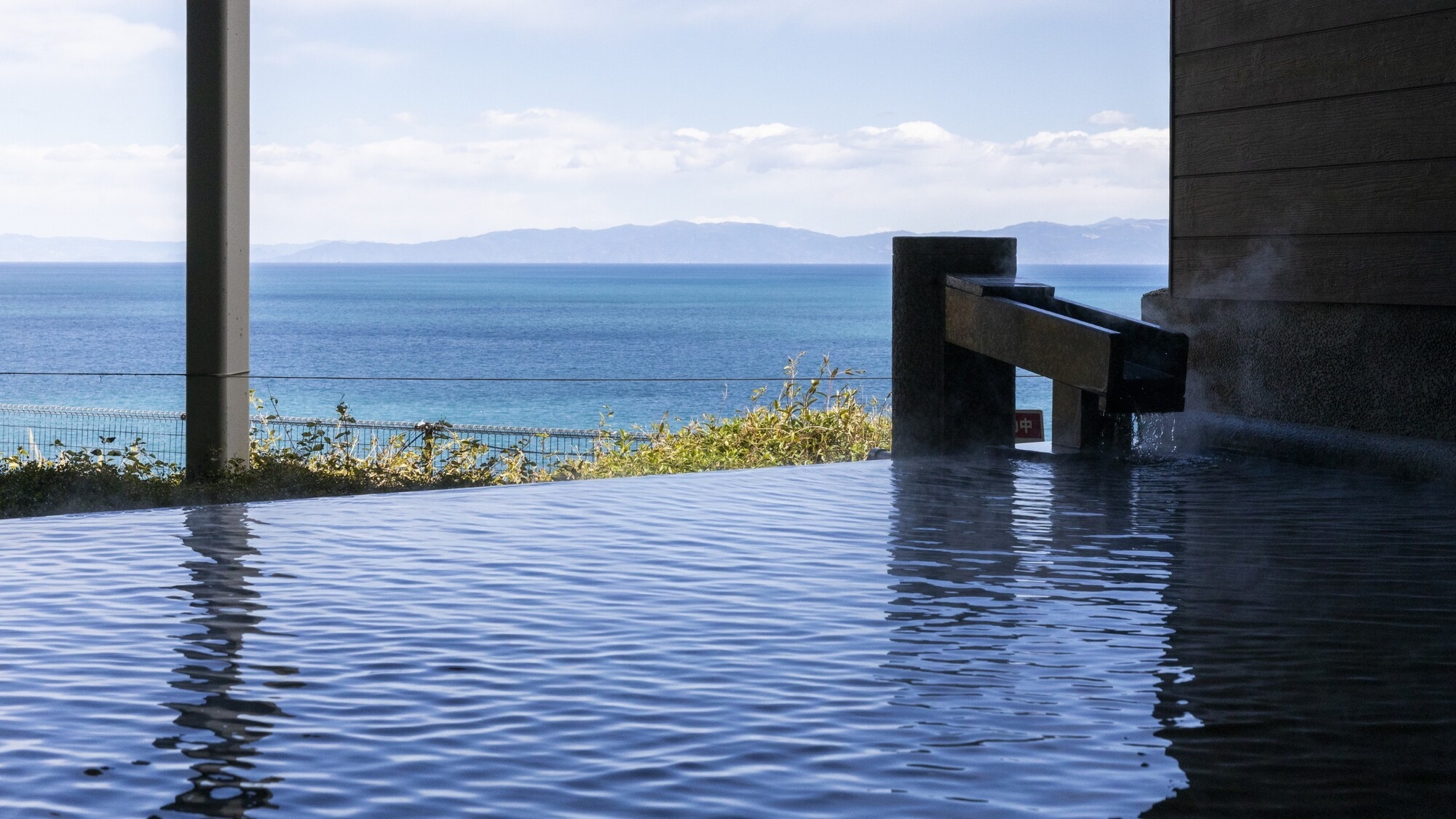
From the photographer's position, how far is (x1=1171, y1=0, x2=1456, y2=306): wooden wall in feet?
15.0

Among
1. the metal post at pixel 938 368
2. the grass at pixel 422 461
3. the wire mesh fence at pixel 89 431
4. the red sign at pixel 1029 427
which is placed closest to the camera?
the metal post at pixel 938 368

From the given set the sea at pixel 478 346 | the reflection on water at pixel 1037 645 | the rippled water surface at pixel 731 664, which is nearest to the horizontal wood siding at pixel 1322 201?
the rippled water surface at pixel 731 664

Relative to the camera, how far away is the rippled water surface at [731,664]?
5.24 ft

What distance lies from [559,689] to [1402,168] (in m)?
3.85

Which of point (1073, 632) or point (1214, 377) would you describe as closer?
point (1073, 632)

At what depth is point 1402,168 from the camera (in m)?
4.69

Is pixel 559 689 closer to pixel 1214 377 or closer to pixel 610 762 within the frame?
pixel 610 762

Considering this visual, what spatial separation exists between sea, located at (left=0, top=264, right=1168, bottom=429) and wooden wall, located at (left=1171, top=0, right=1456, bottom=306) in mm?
3673

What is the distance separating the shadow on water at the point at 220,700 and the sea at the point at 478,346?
18.2 ft

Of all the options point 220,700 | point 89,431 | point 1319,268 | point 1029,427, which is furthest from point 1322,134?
point 89,431

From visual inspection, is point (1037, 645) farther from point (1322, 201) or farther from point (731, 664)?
point (1322, 201)

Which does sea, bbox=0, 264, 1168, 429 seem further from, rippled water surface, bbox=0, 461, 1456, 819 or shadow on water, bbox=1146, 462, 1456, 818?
shadow on water, bbox=1146, 462, 1456, 818

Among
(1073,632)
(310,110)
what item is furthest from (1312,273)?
(310,110)

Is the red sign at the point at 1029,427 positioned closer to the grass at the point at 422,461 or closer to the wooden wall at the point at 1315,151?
the wooden wall at the point at 1315,151
